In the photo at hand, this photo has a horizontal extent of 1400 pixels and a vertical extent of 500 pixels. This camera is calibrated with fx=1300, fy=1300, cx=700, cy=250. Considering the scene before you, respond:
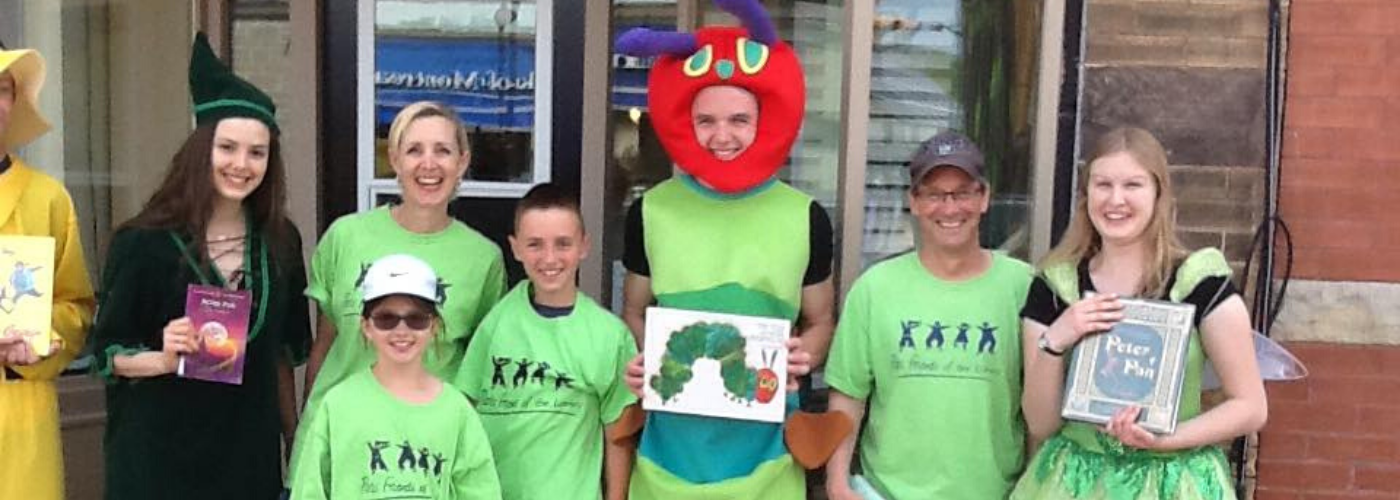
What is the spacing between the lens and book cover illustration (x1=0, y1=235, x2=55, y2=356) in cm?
298

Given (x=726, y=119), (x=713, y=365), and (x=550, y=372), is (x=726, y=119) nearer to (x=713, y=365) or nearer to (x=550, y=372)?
(x=713, y=365)

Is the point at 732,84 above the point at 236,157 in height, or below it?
above

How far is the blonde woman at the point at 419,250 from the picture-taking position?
10.3ft

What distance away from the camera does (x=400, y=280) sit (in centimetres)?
283

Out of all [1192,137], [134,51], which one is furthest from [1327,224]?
[134,51]

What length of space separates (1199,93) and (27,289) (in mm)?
3043

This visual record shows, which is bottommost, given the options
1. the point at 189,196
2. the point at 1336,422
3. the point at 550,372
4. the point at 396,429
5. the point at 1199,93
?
the point at 1336,422

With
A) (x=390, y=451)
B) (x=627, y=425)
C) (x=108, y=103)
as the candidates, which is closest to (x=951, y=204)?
(x=627, y=425)

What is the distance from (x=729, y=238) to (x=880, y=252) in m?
1.03

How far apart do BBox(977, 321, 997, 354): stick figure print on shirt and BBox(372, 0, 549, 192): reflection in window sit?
2.09 m

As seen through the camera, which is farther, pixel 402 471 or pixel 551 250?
pixel 551 250

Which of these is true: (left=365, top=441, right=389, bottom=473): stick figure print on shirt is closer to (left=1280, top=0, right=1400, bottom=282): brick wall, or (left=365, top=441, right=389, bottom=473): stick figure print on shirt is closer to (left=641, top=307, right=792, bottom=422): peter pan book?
(left=641, top=307, right=792, bottom=422): peter pan book

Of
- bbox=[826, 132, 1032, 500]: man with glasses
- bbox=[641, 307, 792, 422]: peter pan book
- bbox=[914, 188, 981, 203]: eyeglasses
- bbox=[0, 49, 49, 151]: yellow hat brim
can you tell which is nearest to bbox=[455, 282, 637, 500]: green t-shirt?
bbox=[641, 307, 792, 422]: peter pan book

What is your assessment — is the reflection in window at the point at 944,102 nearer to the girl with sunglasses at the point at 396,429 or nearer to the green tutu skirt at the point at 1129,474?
the green tutu skirt at the point at 1129,474
